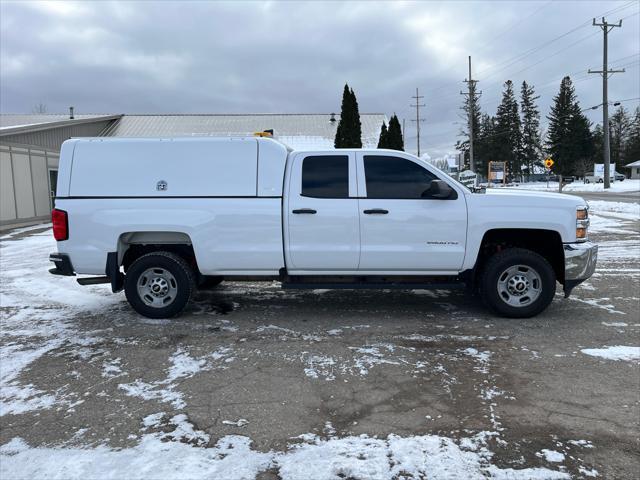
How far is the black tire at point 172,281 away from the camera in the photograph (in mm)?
5992

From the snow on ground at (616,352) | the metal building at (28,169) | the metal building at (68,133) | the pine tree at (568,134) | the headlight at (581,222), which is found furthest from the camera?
the pine tree at (568,134)

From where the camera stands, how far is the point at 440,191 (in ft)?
18.6

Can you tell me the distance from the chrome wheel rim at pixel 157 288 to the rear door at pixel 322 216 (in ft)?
4.92

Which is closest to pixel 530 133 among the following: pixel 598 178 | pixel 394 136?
pixel 598 178

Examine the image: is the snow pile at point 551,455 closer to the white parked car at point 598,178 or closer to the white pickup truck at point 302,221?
the white pickup truck at point 302,221

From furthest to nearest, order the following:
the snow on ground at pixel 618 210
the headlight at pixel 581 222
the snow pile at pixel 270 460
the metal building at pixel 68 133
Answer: the metal building at pixel 68 133 < the snow on ground at pixel 618 210 < the headlight at pixel 581 222 < the snow pile at pixel 270 460

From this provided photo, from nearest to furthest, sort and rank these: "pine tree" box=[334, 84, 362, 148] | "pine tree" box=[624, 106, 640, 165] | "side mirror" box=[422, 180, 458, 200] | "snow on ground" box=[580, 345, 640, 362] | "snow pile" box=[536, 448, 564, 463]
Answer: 1. "snow pile" box=[536, 448, 564, 463]
2. "snow on ground" box=[580, 345, 640, 362]
3. "side mirror" box=[422, 180, 458, 200]
4. "pine tree" box=[334, 84, 362, 148]
5. "pine tree" box=[624, 106, 640, 165]

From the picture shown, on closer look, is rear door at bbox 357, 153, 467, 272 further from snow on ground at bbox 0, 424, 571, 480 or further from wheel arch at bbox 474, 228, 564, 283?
snow on ground at bbox 0, 424, 571, 480

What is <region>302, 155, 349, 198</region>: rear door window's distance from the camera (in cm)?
591

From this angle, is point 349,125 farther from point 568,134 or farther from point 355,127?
point 568,134

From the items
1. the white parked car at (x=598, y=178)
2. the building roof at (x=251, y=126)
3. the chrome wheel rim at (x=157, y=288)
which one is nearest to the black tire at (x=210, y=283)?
the chrome wheel rim at (x=157, y=288)

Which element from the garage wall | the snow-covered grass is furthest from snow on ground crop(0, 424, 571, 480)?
the snow-covered grass

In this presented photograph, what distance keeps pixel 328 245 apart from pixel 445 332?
1640 millimetres

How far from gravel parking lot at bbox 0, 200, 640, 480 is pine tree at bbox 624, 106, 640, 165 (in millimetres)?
91479
